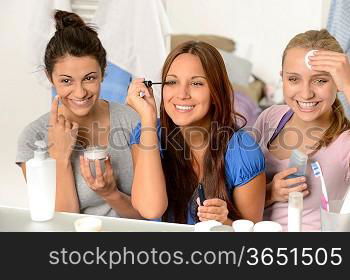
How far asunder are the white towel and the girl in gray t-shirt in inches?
11.3

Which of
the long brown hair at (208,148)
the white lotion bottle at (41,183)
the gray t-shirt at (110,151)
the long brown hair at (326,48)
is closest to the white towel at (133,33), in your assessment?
the gray t-shirt at (110,151)

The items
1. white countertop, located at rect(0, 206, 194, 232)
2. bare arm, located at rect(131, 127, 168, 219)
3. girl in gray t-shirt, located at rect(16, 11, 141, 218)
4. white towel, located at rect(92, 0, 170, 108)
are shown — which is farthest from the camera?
white towel, located at rect(92, 0, 170, 108)

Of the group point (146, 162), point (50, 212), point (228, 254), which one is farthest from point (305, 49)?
point (50, 212)

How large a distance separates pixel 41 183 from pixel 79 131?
377 mm

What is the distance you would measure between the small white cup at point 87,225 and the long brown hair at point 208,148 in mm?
319

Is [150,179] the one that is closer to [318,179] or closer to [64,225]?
[64,225]

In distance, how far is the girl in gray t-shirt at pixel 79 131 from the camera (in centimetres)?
134

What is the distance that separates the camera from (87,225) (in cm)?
103

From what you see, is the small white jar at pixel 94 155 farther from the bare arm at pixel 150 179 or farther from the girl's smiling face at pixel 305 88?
the girl's smiling face at pixel 305 88

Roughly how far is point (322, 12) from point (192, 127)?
91 cm

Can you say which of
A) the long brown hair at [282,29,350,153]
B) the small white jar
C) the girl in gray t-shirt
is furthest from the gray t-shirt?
the long brown hair at [282,29,350,153]

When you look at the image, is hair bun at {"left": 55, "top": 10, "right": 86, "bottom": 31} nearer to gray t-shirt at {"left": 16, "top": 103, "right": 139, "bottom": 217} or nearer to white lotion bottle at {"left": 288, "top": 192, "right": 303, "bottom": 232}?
gray t-shirt at {"left": 16, "top": 103, "right": 139, "bottom": 217}

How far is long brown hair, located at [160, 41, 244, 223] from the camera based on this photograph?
1234 mm

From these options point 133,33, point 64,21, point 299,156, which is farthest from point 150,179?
point 133,33
